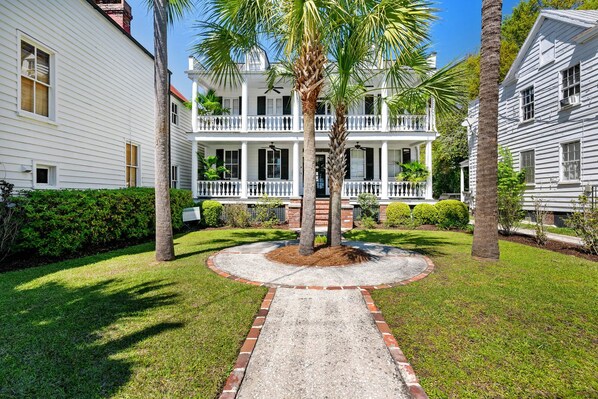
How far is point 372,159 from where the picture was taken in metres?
15.5

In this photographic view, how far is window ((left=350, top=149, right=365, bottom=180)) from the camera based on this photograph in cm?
1549

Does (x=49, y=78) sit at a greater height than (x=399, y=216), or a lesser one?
greater

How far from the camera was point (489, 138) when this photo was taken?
6191 millimetres

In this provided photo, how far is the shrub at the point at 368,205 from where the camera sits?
42.2 feet

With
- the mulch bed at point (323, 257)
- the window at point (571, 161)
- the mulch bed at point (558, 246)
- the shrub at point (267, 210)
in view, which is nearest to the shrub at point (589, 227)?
the mulch bed at point (558, 246)

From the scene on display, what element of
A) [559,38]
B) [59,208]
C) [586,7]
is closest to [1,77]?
[59,208]

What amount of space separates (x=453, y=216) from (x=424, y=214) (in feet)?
3.54

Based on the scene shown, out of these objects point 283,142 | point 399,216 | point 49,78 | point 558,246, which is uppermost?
point 49,78

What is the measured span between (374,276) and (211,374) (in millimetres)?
3340

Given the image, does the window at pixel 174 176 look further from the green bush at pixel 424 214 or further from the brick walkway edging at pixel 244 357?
the brick walkway edging at pixel 244 357

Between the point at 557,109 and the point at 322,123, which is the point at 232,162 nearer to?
the point at 322,123

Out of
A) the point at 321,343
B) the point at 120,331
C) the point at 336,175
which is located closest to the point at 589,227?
the point at 336,175

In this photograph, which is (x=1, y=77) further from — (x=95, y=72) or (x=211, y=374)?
(x=211, y=374)

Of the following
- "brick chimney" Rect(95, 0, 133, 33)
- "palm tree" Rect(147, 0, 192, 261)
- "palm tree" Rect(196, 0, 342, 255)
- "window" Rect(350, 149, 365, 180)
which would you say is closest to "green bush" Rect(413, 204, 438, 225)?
"window" Rect(350, 149, 365, 180)
